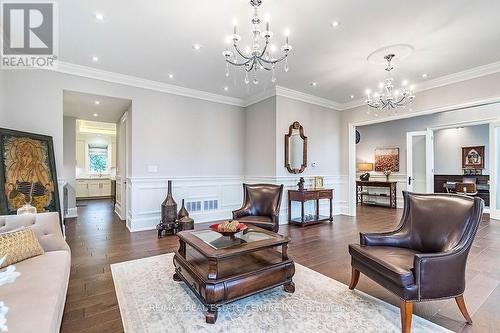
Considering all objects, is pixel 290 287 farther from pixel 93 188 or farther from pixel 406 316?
pixel 93 188

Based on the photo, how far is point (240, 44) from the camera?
3480mm

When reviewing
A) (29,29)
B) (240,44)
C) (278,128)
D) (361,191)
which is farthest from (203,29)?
(361,191)

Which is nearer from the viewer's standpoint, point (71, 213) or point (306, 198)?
point (306, 198)

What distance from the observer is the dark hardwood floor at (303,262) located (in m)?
2.03

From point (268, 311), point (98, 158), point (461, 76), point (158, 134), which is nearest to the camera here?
point (268, 311)

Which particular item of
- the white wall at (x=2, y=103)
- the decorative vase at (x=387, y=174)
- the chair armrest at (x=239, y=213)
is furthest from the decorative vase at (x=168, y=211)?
the decorative vase at (x=387, y=174)

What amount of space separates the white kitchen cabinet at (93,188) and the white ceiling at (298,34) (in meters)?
7.13

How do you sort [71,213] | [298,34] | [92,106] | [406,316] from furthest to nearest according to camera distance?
[71,213] → [92,106] → [298,34] → [406,316]

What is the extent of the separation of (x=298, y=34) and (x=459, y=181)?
27.2 ft

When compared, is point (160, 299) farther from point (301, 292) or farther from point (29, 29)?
point (29, 29)

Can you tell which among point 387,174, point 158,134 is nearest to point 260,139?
point 158,134

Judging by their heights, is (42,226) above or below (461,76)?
below

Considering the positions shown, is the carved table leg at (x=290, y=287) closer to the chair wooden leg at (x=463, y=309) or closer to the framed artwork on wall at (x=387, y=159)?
the chair wooden leg at (x=463, y=309)

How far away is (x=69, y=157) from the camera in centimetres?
632
